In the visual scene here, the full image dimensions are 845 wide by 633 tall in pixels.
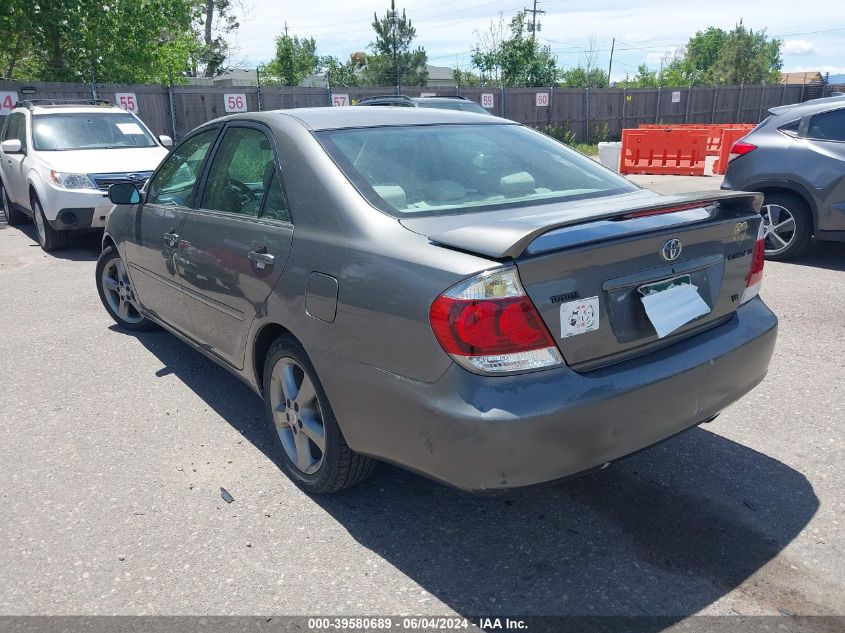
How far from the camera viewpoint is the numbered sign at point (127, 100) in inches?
688

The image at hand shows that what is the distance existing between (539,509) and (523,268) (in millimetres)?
1290

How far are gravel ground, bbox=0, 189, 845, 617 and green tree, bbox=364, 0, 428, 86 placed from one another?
60.5 meters

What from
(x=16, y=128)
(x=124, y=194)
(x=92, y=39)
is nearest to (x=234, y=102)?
(x=92, y=39)

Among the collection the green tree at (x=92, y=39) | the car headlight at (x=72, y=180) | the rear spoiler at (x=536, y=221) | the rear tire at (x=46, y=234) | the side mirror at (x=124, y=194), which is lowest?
the rear tire at (x=46, y=234)

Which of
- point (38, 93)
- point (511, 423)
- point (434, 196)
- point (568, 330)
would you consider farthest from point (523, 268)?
point (38, 93)

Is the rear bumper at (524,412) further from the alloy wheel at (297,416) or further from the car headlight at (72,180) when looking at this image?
the car headlight at (72,180)

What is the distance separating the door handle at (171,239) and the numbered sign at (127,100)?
15142 millimetres

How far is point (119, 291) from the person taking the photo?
5617mm

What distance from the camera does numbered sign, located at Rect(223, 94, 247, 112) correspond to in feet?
64.5

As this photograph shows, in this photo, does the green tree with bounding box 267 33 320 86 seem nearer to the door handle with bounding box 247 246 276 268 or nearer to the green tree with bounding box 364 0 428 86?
the green tree with bounding box 364 0 428 86

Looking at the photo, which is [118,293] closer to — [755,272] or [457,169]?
[457,169]

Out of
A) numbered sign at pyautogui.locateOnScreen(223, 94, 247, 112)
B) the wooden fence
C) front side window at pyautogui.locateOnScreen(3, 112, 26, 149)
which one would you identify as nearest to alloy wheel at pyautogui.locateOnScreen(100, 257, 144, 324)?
front side window at pyautogui.locateOnScreen(3, 112, 26, 149)

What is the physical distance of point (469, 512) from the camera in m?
3.11

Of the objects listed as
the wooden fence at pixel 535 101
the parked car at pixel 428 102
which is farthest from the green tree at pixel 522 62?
the parked car at pixel 428 102
